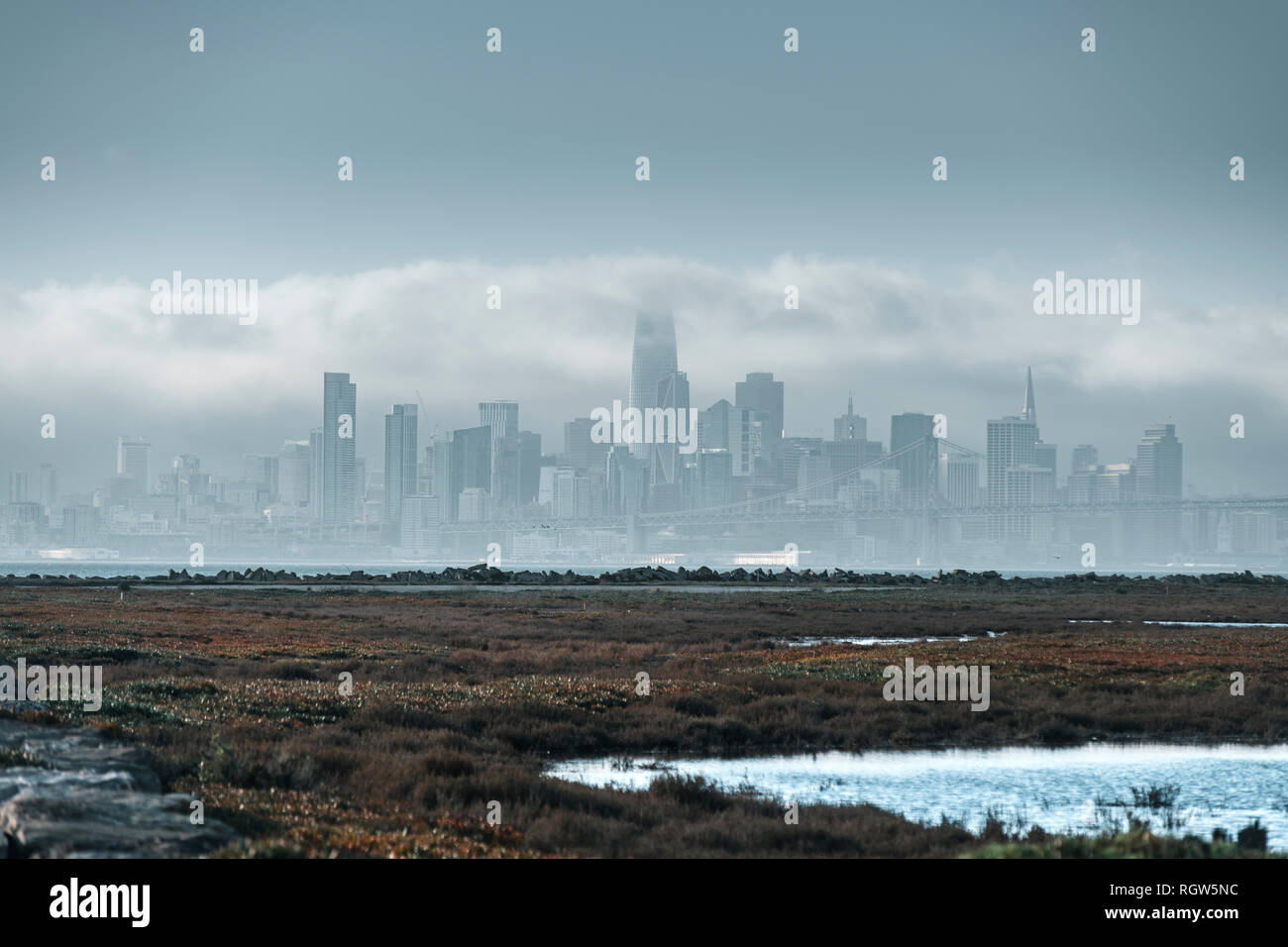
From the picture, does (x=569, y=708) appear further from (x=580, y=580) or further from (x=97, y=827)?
(x=580, y=580)

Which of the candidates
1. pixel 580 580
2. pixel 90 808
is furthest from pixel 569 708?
pixel 580 580

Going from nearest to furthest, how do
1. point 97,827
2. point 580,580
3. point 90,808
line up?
point 97,827 → point 90,808 → point 580,580

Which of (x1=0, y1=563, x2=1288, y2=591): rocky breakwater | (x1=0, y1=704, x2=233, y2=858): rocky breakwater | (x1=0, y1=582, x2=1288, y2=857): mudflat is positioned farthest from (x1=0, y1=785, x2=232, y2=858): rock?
(x1=0, y1=563, x2=1288, y2=591): rocky breakwater

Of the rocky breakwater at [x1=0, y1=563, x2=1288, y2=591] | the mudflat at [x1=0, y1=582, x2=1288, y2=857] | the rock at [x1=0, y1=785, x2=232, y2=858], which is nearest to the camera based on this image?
the rock at [x1=0, y1=785, x2=232, y2=858]

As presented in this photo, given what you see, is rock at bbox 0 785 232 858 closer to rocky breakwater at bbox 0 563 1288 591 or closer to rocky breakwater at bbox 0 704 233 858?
rocky breakwater at bbox 0 704 233 858

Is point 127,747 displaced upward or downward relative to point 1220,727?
upward

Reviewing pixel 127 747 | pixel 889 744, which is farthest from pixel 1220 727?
pixel 127 747

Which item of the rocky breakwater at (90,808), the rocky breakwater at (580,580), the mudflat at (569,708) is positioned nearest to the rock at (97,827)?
the rocky breakwater at (90,808)
